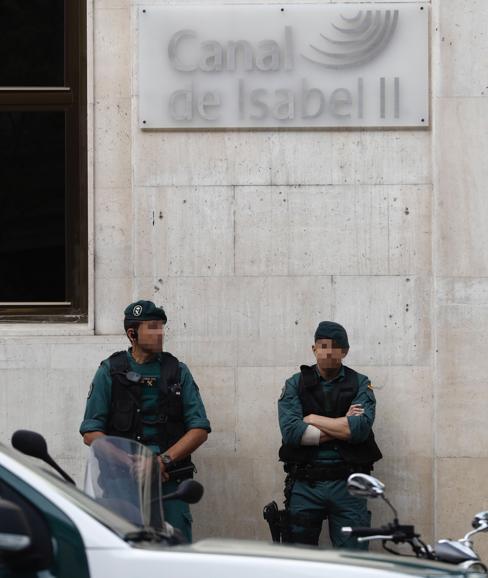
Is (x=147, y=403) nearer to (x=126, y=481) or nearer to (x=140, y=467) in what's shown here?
(x=140, y=467)

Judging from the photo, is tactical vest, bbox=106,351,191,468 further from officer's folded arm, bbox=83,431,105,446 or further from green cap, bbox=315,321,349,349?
green cap, bbox=315,321,349,349

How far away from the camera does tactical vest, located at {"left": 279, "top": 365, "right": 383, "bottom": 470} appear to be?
26.4 feet

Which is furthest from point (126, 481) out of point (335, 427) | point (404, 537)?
point (335, 427)

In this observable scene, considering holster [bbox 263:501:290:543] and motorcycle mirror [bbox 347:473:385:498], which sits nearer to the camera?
motorcycle mirror [bbox 347:473:385:498]

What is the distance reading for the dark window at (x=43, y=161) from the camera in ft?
30.8

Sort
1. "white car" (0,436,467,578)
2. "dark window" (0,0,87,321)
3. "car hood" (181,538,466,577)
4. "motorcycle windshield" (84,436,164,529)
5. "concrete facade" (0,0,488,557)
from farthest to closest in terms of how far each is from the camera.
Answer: "dark window" (0,0,87,321), "concrete facade" (0,0,488,557), "motorcycle windshield" (84,436,164,529), "car hood" (181,538,466,577), "white car" (0,436,467,578)

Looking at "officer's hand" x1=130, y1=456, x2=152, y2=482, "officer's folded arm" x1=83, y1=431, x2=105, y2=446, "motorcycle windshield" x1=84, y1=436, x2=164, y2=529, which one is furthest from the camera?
"officer's folded arm" x1=83, y1=431, x2=105, y2=446

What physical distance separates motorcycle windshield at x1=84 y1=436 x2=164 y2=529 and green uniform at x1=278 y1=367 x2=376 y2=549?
118 inches

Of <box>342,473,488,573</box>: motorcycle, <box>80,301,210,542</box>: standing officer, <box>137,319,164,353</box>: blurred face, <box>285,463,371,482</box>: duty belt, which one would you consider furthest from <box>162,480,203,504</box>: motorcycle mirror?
<box>285,463,371,482</box>: duty belt

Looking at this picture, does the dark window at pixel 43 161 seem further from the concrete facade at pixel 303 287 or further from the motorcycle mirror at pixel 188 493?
the motorcycle mirror at pixel 188 493

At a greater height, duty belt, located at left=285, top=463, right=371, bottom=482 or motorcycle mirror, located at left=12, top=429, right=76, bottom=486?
motorcycle mirror, located at left=12, top=429, right=76, bottom=486

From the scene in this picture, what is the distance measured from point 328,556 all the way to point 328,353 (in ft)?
12.8

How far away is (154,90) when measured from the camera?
9.10m

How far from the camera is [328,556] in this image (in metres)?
4.16
